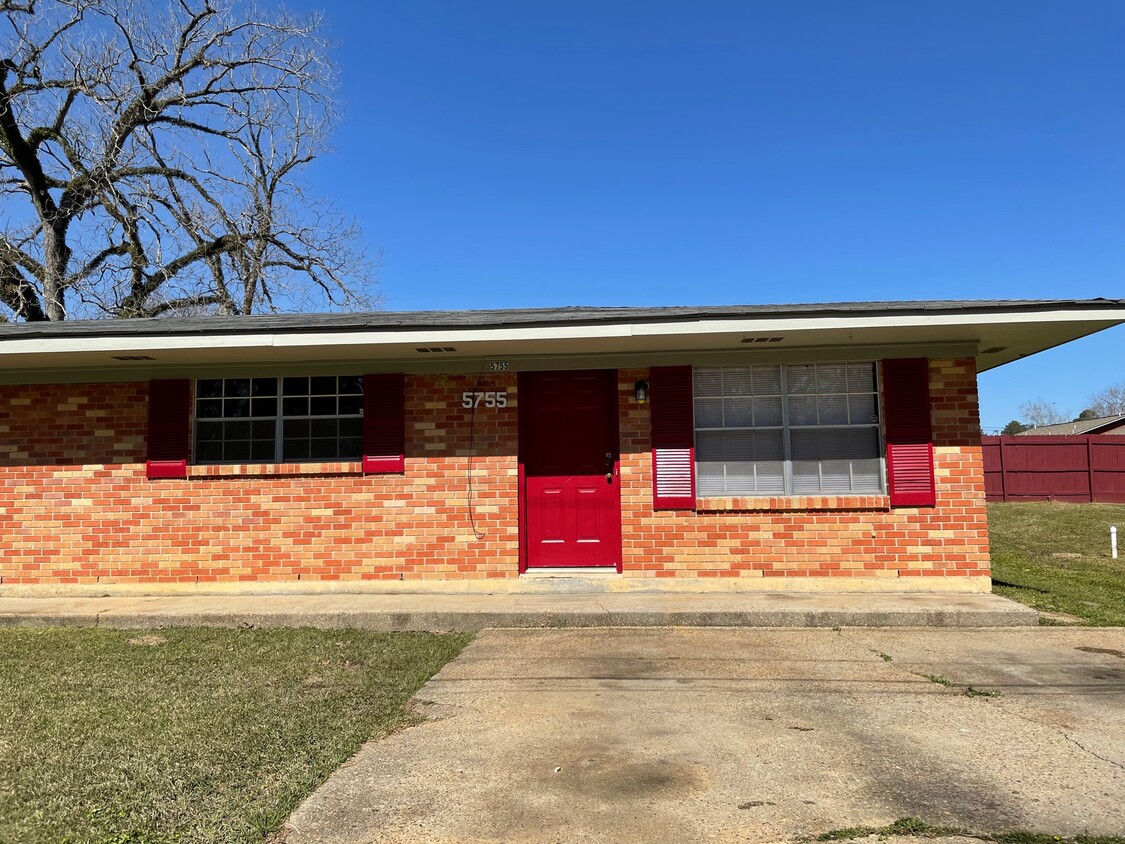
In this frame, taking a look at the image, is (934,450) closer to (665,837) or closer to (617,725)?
(617,725)

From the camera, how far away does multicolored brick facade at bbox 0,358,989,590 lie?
749 cm

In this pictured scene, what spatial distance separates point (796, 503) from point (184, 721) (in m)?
5.80

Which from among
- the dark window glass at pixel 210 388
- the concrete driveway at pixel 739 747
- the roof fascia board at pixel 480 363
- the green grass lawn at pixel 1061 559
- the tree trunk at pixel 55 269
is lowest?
the concrete driveway at pixel 739 747

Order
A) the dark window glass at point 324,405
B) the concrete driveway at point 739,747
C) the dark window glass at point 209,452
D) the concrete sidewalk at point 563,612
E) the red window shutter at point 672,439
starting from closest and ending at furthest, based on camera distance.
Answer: the concrete driveway at point 739,747 < the concrete sidewalk at point 563,612 < the red window shutter at point 672,439 < the dark window glass at point 324,405 < the dark window glass at point 209,452

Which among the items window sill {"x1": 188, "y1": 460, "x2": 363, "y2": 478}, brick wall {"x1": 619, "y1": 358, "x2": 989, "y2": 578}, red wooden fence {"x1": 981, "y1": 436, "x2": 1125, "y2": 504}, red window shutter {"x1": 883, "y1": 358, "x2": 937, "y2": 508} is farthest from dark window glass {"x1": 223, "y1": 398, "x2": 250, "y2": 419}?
red wooden fence {"x1": 981, "y1": 436, "x2": 1125, "y2": 504}

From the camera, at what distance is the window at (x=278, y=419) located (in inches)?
313

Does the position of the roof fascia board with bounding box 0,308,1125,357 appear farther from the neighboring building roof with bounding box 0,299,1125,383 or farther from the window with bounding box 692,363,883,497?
the window with bounding box 692,363,883,497

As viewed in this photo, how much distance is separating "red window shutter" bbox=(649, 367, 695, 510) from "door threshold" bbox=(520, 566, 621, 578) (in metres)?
0.85

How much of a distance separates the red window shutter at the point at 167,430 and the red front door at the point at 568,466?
3698mm

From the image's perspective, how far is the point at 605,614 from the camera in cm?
650

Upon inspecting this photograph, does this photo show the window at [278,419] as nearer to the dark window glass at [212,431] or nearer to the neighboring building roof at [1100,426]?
the dark window glass at [212,431]

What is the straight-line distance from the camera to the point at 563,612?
6.58 m

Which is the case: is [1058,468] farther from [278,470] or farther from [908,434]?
[278,470]

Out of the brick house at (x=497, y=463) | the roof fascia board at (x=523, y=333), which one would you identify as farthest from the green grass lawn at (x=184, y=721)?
the roof fascia board at (x=523, y=333)
